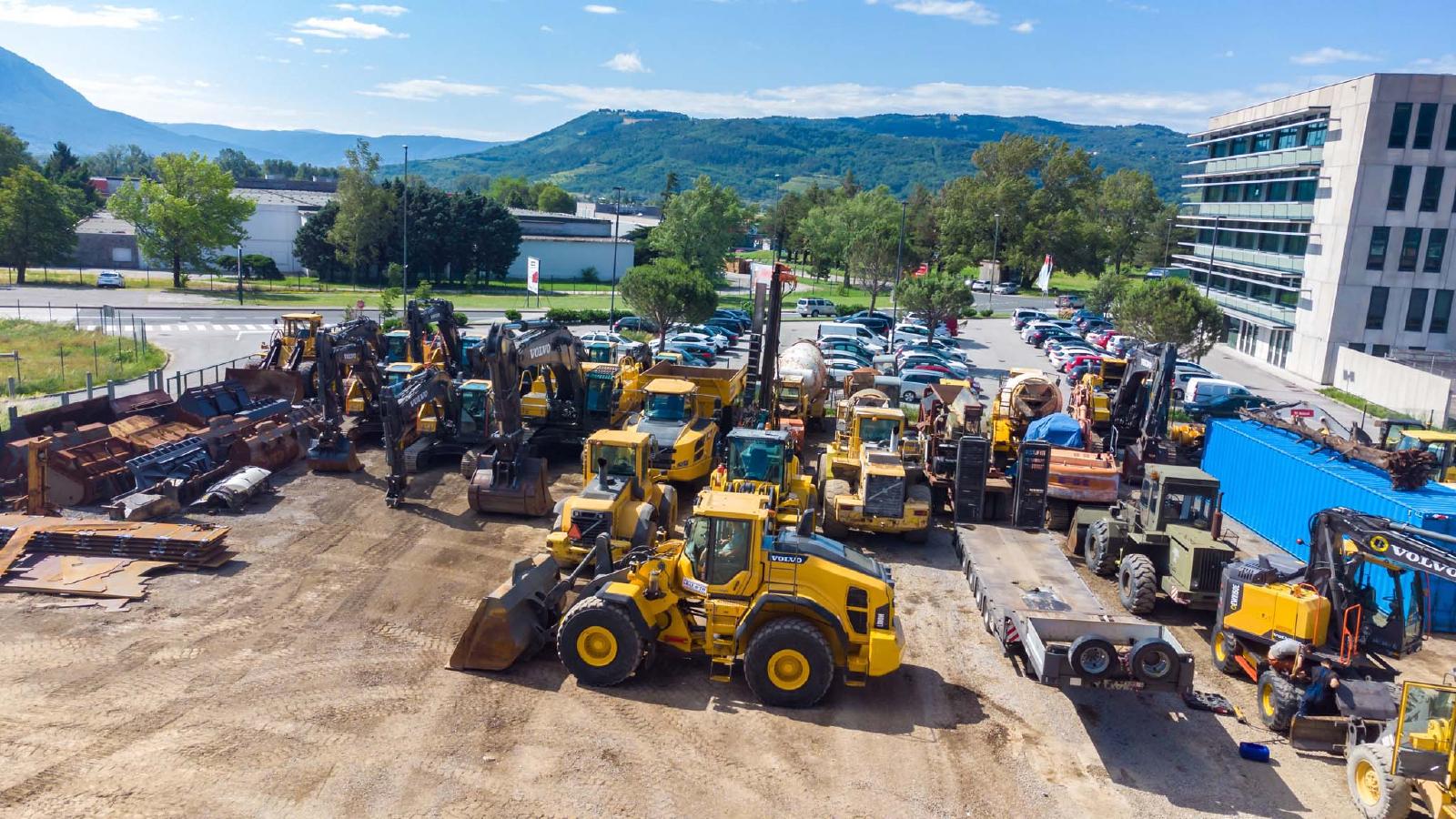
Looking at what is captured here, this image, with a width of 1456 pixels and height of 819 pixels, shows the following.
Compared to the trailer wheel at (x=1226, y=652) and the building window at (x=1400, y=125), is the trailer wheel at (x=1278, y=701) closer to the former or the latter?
the trailer wheel at (x=1226, y=652)

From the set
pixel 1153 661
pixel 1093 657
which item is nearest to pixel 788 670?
pixel 1093 657

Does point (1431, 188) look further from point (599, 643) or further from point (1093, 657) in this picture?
point (599, 643)

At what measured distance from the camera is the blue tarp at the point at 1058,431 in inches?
822

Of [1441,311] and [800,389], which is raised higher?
[1441,311]

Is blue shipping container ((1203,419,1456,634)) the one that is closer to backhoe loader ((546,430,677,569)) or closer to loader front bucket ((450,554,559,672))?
backhoe loader ((546,430,677,569))

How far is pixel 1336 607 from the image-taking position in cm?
1145

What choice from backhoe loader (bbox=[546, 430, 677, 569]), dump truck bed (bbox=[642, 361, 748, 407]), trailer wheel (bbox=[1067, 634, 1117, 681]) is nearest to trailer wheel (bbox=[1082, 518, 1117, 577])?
trailer wheel (bbox=[1067, 634, 1117, 681])

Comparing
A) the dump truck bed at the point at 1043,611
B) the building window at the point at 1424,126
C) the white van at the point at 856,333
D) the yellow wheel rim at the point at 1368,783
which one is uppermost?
the building window at the point at 1424,126

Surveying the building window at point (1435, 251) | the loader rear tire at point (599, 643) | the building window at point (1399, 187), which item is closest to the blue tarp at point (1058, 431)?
the loader rear tire at point (599, 643)

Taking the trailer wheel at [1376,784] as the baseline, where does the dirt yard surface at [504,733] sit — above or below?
below

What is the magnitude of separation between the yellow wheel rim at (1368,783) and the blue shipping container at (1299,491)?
5667mm

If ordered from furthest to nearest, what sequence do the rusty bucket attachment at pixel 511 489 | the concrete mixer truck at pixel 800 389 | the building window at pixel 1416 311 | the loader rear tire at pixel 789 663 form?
the building window at pixel 1416 311 < the concrete mixer truck at pixel 800 389 < the rusty bucket attachment at pixel 511 489 < the loader rear tire at pixel 789 663

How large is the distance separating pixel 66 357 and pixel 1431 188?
5279 cm

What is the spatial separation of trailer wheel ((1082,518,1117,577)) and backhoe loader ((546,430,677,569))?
750 cm
